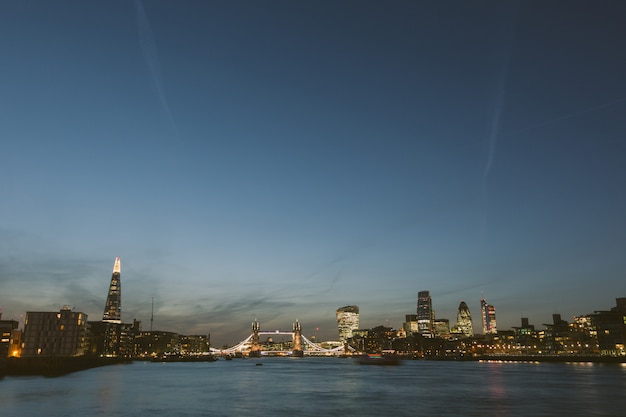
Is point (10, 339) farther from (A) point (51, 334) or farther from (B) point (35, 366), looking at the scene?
(B) point (35, 366)

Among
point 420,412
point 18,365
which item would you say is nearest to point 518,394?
point 420,412

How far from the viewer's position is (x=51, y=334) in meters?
157

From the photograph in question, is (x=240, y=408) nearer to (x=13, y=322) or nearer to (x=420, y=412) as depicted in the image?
(x=420, y=412)

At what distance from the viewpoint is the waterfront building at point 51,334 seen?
15362 centimetres

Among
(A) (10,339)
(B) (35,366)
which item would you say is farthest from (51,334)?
(B) (35,366)

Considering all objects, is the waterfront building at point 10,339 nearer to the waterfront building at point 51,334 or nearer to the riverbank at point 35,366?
the waterfront building at point 51,334

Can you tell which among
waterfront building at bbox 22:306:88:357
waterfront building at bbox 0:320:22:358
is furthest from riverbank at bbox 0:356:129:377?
waterfront building at bbox 0:320:22:358

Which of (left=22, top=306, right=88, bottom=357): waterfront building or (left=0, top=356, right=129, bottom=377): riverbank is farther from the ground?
(left=22, top=306, right=88, bottom=357): waterfront building

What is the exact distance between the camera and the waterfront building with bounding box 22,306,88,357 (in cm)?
15362

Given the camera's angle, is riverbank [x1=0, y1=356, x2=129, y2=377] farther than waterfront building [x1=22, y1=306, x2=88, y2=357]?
No

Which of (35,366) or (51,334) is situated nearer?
(35,366)

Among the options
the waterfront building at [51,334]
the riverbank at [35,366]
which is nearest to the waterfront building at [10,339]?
the waterfront building at [51,334]

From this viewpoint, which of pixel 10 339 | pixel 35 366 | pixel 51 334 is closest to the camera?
pixel 35 366

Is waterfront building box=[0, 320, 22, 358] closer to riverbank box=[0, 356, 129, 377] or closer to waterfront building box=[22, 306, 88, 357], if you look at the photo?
waterfront building box=[22, 306, 88, 357]
